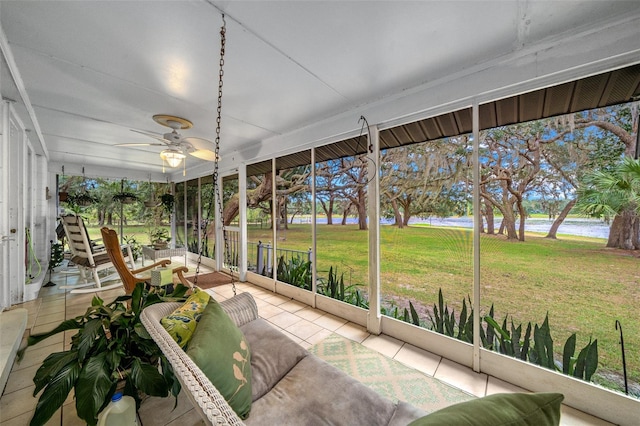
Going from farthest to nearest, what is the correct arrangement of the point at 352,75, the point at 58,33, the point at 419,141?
the point at 419,141 < the point at 352,75 < the point at 58,33

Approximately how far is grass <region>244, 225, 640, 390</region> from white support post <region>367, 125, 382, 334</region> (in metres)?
0.09

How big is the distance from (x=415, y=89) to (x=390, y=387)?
2.63 metres

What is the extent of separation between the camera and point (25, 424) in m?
1.40

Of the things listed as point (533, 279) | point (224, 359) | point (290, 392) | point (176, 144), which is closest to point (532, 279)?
point (533, 279)

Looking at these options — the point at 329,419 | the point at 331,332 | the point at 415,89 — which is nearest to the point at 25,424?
the point at 329,419

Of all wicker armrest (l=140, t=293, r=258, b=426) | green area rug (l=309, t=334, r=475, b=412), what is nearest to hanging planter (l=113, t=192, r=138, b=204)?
wicker armrest (l=140, t=293, r=258, b=426)

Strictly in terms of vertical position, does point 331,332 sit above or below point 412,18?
below

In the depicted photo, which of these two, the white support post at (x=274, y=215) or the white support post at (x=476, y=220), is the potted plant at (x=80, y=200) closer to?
the white support post at (x=274, y=215)

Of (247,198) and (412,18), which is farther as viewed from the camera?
(247,198)

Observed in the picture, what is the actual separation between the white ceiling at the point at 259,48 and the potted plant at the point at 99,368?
1794 mm

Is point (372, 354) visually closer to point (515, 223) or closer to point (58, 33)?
point (515, 223)

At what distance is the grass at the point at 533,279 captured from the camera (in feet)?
5.02

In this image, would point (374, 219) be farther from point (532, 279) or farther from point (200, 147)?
point (200, 147)

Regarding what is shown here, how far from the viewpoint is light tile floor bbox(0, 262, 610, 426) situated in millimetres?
1477
